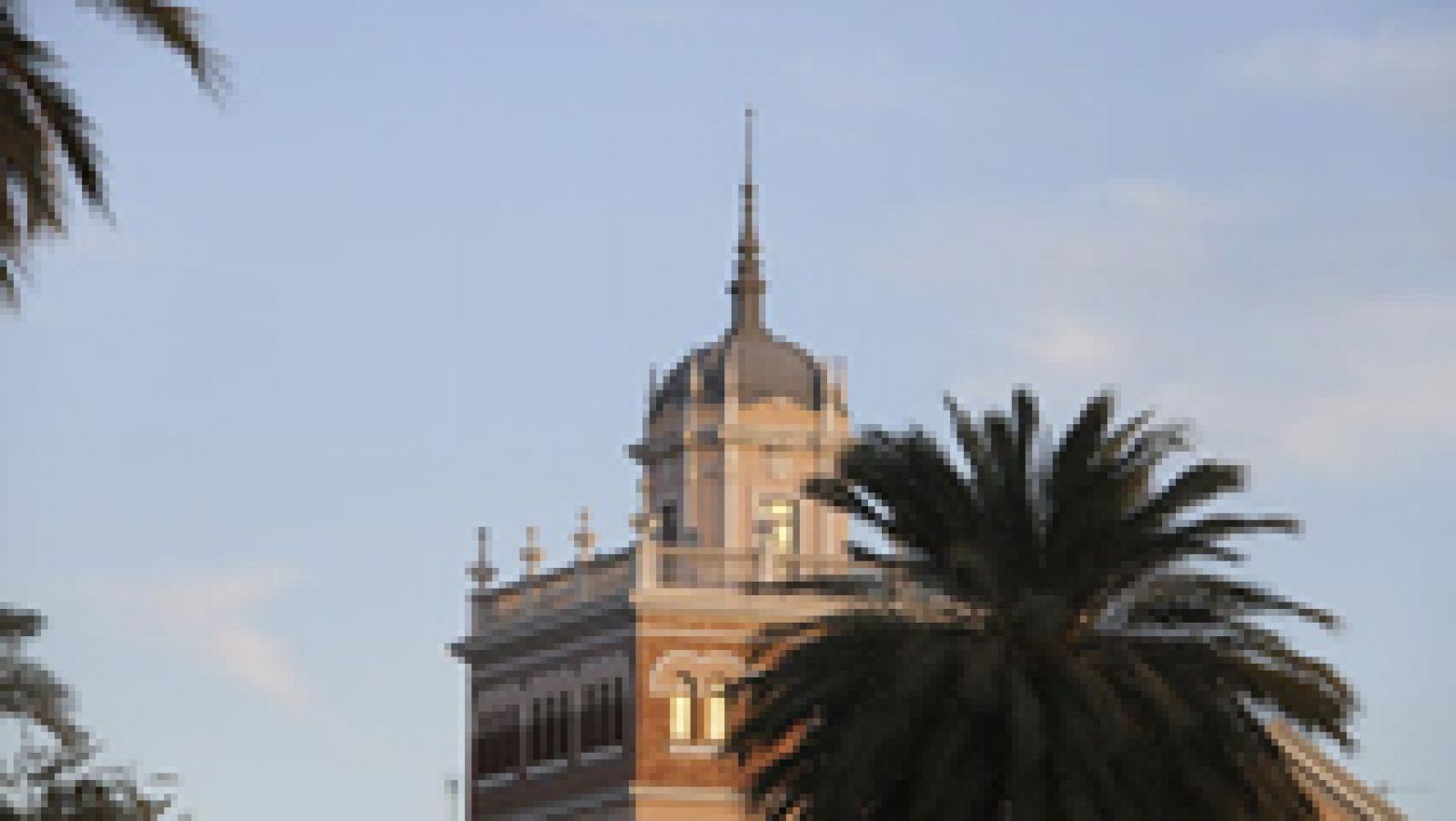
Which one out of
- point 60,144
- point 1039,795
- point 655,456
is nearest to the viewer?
point 60,144

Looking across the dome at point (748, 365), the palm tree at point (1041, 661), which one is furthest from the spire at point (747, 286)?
the palm tree at point (1041, 661)

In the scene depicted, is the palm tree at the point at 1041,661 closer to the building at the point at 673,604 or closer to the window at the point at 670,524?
the building at the point at 673,604

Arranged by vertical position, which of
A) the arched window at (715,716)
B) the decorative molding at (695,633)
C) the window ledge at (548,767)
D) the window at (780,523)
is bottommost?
the window ledge at (548,767)

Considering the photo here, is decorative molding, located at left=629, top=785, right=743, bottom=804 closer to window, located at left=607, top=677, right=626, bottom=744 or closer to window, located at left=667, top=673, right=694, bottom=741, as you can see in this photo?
window, located at left=667, top=673, right=694, bottom=741

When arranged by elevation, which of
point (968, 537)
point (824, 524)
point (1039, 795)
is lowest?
point (1039, 795)

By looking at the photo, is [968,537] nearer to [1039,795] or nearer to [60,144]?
[1039,795]

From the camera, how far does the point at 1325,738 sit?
62156mm

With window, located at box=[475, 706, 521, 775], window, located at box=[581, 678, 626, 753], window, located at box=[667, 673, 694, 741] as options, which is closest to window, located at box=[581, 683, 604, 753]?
window, located at box=[581, 678, 626, 753]

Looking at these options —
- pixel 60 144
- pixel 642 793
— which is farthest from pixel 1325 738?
pixel 642 793

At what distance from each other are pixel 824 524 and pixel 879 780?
52300 mm

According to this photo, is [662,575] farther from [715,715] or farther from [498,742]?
[498,742]

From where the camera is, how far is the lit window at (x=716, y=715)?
107750 mm

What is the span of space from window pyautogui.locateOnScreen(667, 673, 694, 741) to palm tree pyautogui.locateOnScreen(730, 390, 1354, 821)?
43.4m

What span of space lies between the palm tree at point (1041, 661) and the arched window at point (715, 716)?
43031 millimetres
